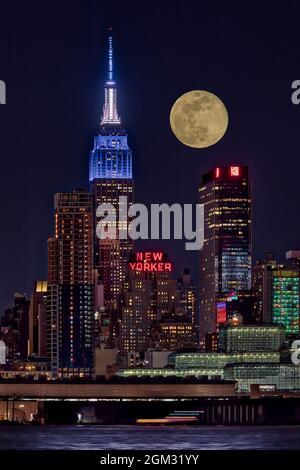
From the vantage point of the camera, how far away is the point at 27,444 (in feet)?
448

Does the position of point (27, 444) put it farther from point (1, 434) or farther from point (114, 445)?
point (1, 434)

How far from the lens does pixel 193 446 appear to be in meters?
131
